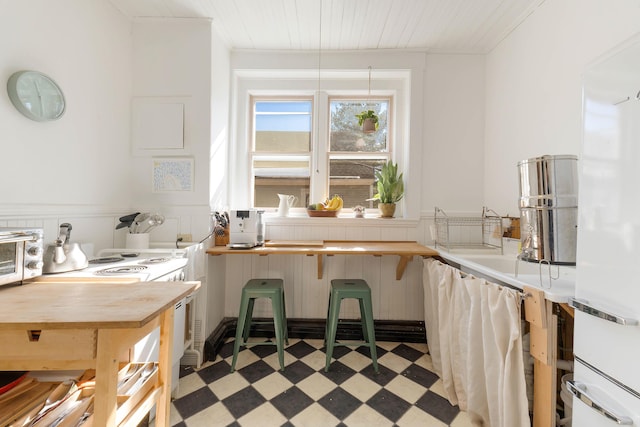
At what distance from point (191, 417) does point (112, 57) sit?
2535 mm

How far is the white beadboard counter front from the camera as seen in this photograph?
1101 millimetres

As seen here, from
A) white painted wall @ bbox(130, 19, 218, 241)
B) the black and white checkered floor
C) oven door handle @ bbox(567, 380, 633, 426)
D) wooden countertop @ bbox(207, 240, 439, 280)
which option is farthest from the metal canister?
white painted wall @ bbox(130, 19, 218, 241)

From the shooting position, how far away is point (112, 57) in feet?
6.16

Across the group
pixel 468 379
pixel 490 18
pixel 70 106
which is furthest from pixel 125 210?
pixel 490 18

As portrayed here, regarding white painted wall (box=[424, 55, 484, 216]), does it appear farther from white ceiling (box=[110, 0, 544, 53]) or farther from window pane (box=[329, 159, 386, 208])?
window pane (box=[329, 159, 386, 208])

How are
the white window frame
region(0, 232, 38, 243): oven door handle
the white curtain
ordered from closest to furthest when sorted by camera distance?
region(0, 232, 38, 243): oven door handle < the white curtain < the white window frame

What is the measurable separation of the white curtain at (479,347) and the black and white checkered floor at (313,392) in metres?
0.14

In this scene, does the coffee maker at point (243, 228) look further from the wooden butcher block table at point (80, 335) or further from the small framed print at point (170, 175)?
the wooden butcher block table at point (80, 335)

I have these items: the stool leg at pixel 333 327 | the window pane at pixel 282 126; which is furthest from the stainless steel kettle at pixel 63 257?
the window pane at pixel 282 126

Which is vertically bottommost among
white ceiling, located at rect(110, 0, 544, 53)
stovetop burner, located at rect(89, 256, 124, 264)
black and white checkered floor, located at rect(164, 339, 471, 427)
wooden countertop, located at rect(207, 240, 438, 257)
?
black and white checkered floor, located at rect(164, 339, 471, 427)

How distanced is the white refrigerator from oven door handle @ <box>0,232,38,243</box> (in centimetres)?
222

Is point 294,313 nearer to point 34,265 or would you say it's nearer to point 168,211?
point 168,211

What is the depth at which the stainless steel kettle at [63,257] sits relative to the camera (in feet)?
4.13

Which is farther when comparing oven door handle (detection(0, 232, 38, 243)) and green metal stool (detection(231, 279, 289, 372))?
green metal stool (detection(231, 279, 289, 372))
